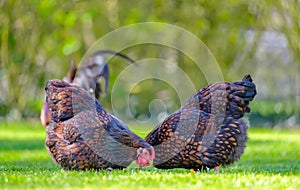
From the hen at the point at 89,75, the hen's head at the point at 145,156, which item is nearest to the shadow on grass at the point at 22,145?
the hen at the point at 89,75

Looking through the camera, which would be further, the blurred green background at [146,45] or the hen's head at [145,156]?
the blurred green background at [146,45]

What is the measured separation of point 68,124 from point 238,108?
1.95 meters

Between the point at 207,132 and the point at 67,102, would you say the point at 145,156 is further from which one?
the point at 67,102

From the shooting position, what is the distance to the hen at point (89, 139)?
682cm

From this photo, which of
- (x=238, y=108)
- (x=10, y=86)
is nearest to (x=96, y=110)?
(x=238, y=108)

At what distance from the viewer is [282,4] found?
20.7 meters

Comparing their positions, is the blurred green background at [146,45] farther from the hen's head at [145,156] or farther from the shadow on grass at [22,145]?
the hen's head at [145,156]

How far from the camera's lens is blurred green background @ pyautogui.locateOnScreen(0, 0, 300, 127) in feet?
70.0

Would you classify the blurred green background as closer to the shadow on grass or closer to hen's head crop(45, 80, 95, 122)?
the shadow on grass

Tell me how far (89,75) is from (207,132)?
5.62 meters

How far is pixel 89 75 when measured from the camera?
1230cm

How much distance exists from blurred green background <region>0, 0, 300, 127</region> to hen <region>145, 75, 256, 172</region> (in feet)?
38.7

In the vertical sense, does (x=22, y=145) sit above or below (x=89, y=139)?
below

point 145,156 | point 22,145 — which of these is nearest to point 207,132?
point 145,156
